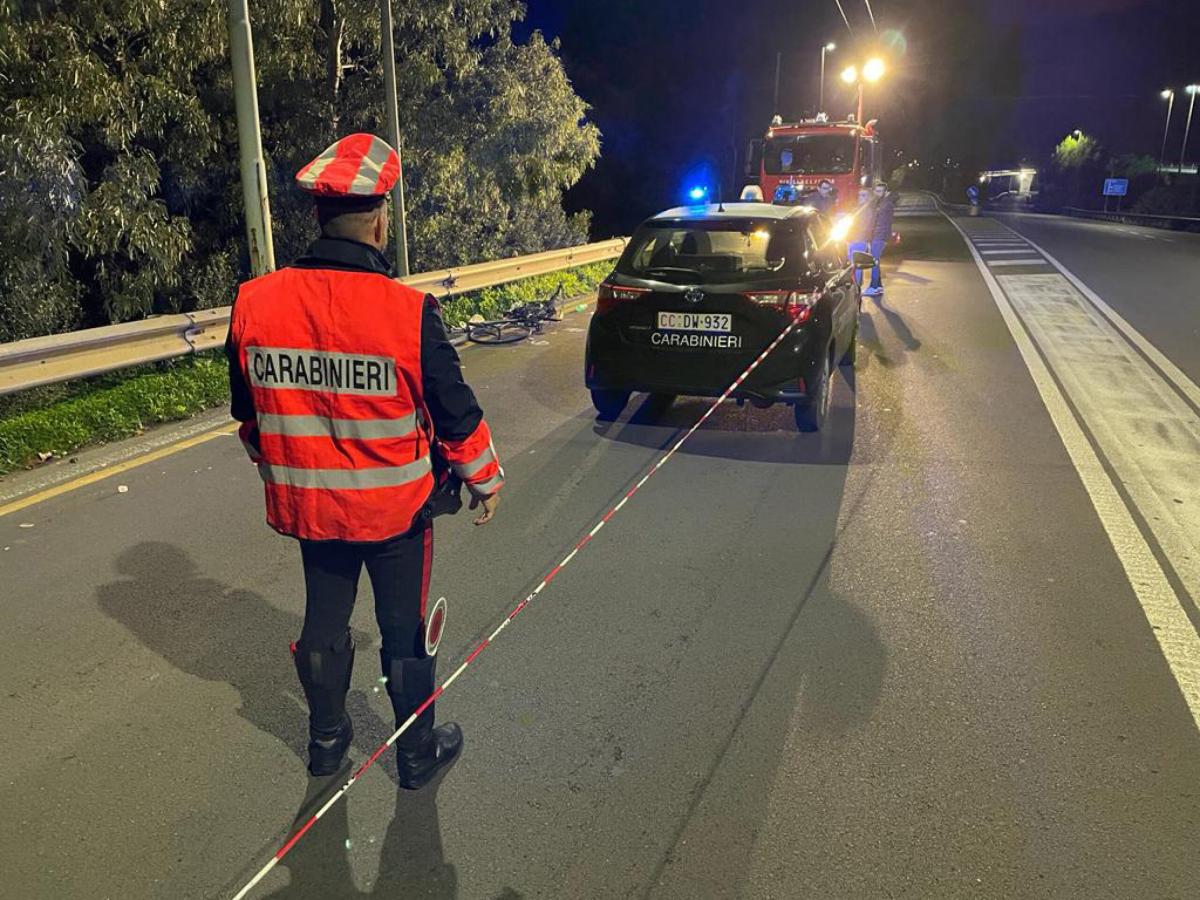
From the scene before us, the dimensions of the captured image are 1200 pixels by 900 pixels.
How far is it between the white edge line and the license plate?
433 cm

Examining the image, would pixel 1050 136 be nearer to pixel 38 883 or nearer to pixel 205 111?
pixel 205 111

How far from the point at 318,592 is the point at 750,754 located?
147cm

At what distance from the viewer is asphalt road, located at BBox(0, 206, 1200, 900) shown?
2.55 m

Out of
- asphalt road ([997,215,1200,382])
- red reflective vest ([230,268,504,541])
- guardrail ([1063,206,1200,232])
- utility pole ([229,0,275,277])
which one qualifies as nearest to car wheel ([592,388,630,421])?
utility pole ([229,0,275,277])

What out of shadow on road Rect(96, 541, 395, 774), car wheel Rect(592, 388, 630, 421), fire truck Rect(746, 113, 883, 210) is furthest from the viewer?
fire truck Rect(746, 113, 883, 210)

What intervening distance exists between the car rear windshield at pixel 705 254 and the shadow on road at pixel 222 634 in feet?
11.3

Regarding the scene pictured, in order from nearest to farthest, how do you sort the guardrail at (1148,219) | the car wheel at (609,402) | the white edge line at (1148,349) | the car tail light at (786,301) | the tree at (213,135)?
the car tail light at (786,301), the car wheel at (609,402), the tree at (213,135), the white edge line at (1148,349), the guardrail at (1148,219)

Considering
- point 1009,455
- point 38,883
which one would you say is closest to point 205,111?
point 1009,455

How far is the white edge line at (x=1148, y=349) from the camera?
8284mm

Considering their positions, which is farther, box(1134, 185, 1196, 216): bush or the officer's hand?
box(1134, 185, 1196, 216): bush

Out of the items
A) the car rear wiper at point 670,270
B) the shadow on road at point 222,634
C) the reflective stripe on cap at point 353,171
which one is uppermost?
the reflective stripe on cap at point 353,171

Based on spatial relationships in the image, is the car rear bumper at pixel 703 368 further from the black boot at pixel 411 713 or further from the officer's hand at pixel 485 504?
the black boot at pixel 411 713

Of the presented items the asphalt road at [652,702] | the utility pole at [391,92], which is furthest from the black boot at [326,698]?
the utility pole at [391,92]

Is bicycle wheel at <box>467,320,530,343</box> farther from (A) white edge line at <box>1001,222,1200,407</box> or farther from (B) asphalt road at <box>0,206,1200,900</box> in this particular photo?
(A) white edge line at <box>1001,222,1200,407</box>
